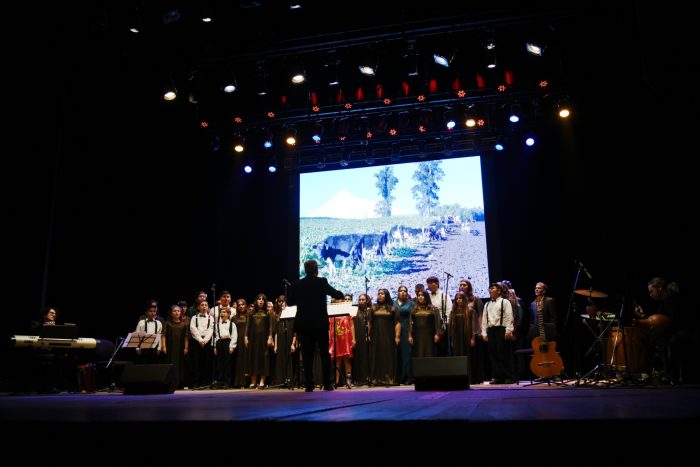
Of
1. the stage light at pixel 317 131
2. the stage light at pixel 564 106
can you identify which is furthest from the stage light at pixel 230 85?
the stage light at pixel 564 106

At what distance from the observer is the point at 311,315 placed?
6.66 metres

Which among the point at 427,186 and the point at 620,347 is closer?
the point at 620,347

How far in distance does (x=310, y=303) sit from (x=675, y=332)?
15.6ft

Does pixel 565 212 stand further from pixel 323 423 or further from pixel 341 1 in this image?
pixel 323 423


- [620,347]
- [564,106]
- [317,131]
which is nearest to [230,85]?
[317,131]

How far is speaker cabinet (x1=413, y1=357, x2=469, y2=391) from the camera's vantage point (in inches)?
231

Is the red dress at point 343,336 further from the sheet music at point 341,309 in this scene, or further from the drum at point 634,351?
the drum at point 634,351

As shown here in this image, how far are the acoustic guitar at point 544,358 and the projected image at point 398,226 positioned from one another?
8.42 feet

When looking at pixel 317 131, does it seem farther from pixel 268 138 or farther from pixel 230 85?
pixel 230 85

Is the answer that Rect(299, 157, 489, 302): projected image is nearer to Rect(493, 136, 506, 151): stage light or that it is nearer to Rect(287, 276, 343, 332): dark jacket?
Rect(493, 136, 506, 151): stage light

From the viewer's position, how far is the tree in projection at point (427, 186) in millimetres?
11406

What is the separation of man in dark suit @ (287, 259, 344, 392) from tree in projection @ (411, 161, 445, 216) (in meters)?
5.12

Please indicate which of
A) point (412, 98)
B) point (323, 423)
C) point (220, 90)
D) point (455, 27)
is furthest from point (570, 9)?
point (323, 423)

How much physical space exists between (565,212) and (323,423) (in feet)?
35.6
